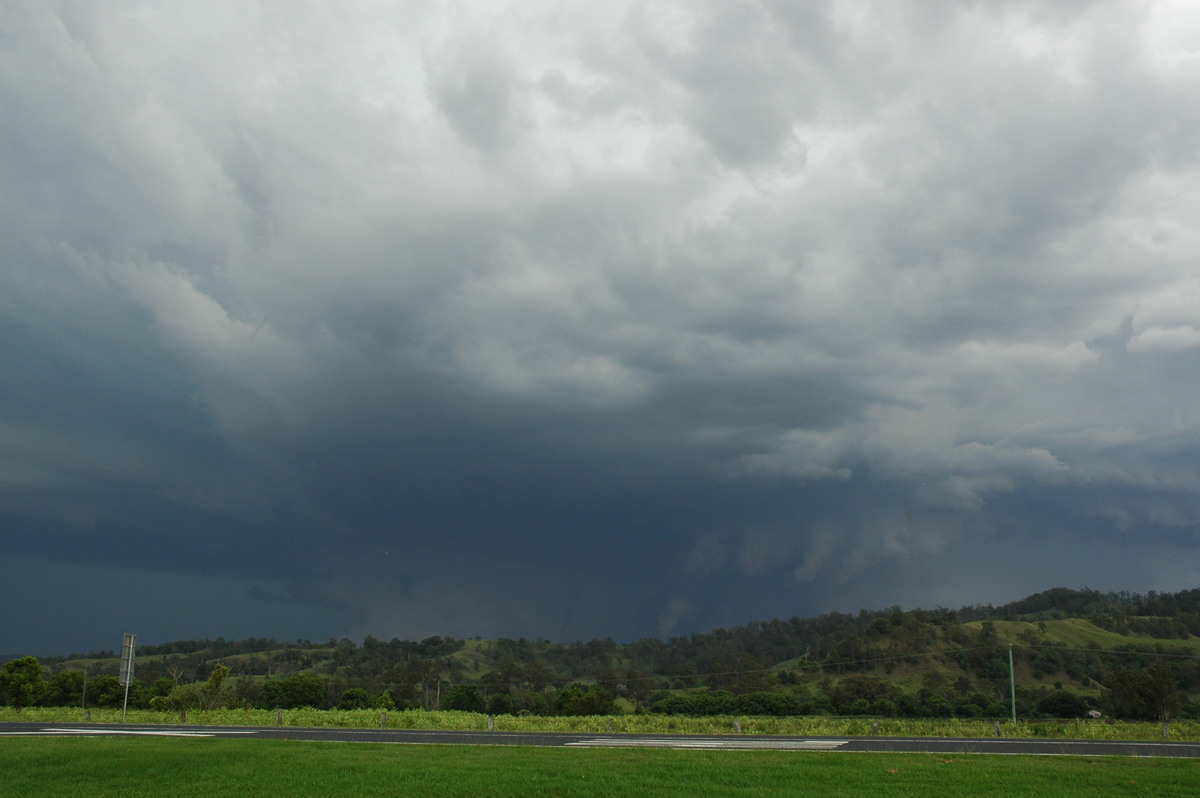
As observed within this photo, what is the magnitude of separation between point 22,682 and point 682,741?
55.8 meters

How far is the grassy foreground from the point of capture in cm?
1848

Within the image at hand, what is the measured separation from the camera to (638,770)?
21.1 meters

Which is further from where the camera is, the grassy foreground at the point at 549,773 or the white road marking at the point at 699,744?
the white road marking at the point at 699,744

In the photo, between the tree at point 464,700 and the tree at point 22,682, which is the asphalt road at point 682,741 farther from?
the tree at point 464,700

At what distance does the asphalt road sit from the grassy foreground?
14.6ft

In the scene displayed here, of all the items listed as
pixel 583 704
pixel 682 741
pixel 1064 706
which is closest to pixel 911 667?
pixel 1064 706

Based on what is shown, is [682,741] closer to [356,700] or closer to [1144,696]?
[356,700]

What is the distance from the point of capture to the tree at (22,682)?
60.7 meters

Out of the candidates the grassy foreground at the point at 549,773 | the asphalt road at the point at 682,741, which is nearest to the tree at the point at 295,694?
the asphalt road at the point at 682,741

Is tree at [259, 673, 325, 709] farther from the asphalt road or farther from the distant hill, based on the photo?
the asphalt road

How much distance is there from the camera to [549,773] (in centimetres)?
2064

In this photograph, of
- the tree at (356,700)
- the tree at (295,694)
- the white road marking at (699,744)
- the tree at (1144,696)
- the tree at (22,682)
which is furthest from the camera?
the tree at (1144,696)

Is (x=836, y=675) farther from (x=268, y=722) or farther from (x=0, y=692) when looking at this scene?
(x=0, y=692)

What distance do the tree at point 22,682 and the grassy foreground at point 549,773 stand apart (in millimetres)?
43385
